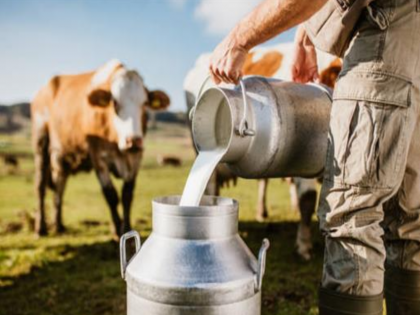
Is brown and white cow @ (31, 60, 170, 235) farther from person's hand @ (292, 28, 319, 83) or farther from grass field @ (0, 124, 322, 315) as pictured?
person's hand @ (292, 28, 319, 83)

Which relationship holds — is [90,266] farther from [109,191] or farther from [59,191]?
[59,191]

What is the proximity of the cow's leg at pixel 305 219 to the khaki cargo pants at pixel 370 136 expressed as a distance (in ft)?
8.09

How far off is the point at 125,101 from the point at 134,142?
1.77 feet

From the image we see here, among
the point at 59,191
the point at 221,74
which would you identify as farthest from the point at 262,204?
the point at 221,74

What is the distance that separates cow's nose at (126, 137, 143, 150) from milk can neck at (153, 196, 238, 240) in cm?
342

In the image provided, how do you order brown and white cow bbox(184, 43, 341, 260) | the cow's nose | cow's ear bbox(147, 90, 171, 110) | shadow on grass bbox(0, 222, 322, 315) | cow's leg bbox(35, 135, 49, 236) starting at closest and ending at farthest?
shadow on grass bbox(0, 222, 322, 315) → brown and white cow bbox(184, 43, 341, 260) → the cow's nose → cow's ear bbox(147, 90, 171, 110) → cow's leg bbox(35, 135, 49, 236)

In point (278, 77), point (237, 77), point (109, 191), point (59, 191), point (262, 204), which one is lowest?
point (262, 204)

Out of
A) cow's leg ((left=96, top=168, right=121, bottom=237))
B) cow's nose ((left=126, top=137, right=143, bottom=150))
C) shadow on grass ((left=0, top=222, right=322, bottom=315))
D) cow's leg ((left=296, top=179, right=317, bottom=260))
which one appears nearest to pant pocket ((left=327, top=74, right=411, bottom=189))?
shadow on grass ((left=0, top=222, right=322, bottom=315))

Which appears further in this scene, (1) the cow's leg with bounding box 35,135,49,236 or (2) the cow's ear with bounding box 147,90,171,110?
(1) the cow's leg with bounding box 35,135,49,236

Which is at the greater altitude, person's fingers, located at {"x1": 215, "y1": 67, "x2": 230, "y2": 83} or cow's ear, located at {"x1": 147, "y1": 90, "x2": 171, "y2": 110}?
cow's ear, located at {"x1": 147, "y1": 90, "x2": 171, "y2": 110}

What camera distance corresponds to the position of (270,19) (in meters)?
1.67

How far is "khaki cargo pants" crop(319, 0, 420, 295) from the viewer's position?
158 centimetres

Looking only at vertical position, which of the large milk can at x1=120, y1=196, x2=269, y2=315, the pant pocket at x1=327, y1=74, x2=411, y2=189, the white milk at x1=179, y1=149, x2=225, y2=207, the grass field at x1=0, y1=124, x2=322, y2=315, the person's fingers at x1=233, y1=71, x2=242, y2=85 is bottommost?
the grass field at x1=0, y1=124, x2=322, y2=315

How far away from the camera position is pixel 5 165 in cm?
1720
